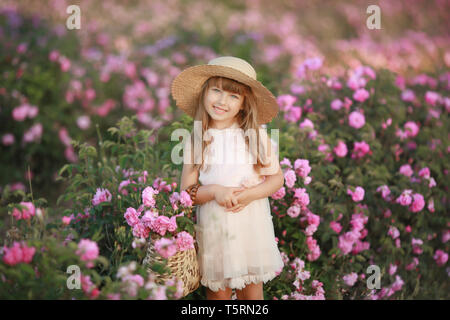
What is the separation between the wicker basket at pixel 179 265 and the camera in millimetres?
1999

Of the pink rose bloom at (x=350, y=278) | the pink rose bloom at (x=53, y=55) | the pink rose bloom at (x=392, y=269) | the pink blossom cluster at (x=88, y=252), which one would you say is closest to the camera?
the pink blossom cluster at (x=88, y=252)

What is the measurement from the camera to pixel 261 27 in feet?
27.3

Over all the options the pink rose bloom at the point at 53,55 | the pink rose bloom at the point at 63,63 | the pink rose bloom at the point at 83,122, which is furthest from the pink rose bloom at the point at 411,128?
the pink rose bloom at the point at 53,55

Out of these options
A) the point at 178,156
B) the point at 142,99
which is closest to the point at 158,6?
the point at 142,99

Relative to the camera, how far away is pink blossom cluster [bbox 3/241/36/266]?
1730 mm

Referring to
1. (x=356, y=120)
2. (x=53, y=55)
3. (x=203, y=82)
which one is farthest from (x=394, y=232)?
(x=53, y=55)

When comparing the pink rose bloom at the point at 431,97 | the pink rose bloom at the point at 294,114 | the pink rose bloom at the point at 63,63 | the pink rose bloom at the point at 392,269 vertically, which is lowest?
A: the pink rose bloom at the point at 392,269

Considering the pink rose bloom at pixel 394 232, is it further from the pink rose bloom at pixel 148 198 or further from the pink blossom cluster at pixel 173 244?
the pink rose bloom at pixel 148 198

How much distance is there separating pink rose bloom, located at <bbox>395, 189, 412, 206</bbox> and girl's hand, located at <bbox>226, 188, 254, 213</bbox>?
153 cm

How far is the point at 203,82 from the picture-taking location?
232cm

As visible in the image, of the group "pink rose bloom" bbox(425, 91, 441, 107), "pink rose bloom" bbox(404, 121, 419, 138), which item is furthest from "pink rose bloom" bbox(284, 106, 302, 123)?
"pink rose bloom" bbox(425, 91, 441, 107)

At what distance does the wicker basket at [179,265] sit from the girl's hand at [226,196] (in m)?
0.26

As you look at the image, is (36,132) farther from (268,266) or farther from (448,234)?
(448,234)

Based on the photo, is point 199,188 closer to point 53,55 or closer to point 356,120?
point 356,120
